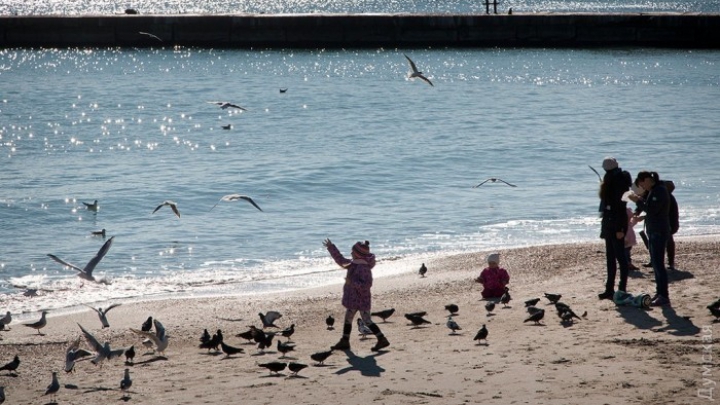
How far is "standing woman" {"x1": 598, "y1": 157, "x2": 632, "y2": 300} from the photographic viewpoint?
11.5 metres

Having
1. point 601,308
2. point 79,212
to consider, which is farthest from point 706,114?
point 601,308

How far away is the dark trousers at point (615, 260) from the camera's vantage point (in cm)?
1184

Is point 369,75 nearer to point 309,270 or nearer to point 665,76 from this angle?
point 665,76

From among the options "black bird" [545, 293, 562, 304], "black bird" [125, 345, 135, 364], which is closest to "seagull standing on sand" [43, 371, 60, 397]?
"black bird" [125, 345, 135, 364]

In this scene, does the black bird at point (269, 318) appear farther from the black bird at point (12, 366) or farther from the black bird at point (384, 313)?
the black bird at point (12, 366)

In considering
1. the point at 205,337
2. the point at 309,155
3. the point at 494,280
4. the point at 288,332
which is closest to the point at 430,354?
the point at 288,332

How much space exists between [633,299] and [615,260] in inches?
27.2

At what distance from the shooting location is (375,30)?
57.4 metres

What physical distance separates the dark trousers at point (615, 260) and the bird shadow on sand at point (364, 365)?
297cm

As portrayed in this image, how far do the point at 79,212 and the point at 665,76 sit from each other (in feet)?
121

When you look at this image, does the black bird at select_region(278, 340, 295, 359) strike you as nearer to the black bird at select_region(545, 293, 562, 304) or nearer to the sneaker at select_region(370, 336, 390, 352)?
the sneaker at select_region(370, 336, 390, 352)

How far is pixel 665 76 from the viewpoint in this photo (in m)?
53.5

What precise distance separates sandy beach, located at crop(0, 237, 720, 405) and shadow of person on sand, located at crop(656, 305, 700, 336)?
0.02 meters

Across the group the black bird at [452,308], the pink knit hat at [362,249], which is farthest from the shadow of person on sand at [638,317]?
the pink knit hat at [362,249]
